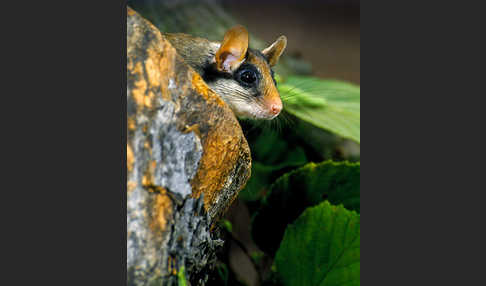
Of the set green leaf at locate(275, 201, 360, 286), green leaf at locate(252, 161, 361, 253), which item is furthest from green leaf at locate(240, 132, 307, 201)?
green leaf at locate(275, 201, 360, 286)

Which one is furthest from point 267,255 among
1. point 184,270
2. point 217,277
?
point 184,270

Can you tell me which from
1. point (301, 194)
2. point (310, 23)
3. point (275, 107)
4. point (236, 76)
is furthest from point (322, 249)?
point (310, 23)

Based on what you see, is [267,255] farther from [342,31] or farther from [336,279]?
[342,31]

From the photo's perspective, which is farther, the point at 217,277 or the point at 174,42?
the point at 217,277

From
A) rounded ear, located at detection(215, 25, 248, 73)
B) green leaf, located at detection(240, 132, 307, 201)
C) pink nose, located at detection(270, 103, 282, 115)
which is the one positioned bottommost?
green leaf, located at detection(240, 132, 307, 201)

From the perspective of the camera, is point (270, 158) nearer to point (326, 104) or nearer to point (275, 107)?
point (326, 104)

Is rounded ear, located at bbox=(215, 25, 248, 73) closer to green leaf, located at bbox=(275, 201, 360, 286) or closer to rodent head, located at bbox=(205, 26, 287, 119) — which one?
rodent head, located at bbox=(205, 26, 287, 119)
